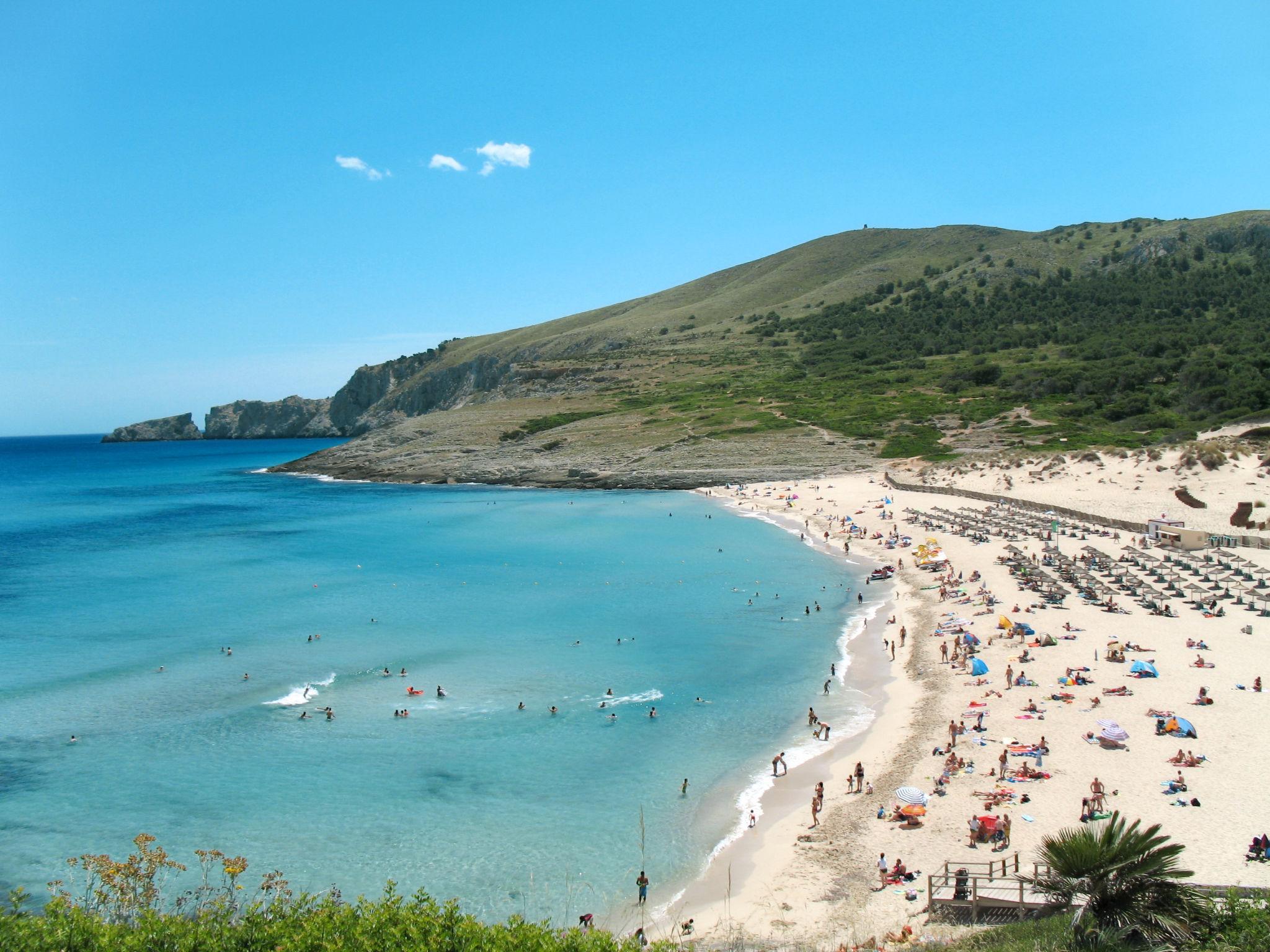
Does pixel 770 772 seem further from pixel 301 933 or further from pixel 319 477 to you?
pixel 319 477

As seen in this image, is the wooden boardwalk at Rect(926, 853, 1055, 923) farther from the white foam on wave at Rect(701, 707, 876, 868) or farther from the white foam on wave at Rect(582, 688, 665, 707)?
the white foam on wave at Rect(582, 688, 665, 707)

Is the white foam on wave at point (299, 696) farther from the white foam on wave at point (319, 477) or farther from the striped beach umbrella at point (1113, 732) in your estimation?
the white foam on wave at point (319, 477)

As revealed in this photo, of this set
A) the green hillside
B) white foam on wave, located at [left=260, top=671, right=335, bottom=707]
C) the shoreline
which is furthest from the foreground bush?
the green hillside

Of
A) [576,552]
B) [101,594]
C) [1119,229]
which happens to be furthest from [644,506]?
[1119,229]

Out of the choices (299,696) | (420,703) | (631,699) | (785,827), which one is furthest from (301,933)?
(299,696)

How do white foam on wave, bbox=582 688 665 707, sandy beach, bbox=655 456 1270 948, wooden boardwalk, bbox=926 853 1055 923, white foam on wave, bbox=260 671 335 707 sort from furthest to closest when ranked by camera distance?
white foam on wave, bbox=260 671 335 707
white foam on wave, bbox=582 688 665 707
sandy beach, bbox=655 456 1270 948
wooden boardwalk, bbox=926 853 1055 923

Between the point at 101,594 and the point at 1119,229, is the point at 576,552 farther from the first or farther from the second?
the point at 1119,229
